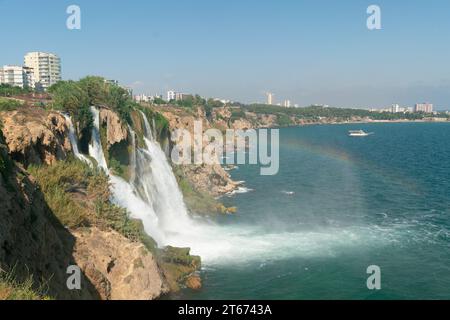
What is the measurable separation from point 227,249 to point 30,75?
511 feet

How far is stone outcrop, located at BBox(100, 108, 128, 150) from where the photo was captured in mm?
38250

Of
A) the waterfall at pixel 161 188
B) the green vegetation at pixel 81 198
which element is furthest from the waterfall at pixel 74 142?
the waterfall at pixel 161 188

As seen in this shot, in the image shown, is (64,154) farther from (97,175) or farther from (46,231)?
(46,231)

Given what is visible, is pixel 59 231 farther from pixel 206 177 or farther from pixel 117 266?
pixel 206 177

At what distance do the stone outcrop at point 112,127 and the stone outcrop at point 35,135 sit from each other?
6396mm

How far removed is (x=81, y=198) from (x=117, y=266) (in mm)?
5219

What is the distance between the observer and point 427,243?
3825 centimetres

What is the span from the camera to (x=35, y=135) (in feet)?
87.0

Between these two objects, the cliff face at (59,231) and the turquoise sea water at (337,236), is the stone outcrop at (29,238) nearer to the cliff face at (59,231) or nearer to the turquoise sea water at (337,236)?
the cliff face at (59,231)

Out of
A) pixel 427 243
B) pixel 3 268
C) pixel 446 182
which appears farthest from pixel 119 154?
pixel 446 182

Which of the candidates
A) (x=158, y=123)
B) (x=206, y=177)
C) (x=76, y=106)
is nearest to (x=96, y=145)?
(x=76, y=106)

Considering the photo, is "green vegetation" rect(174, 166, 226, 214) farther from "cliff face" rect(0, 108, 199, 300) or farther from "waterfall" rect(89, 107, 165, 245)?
"cliff face" rect(0, 108, 199, 300)

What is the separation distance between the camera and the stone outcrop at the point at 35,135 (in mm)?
24328

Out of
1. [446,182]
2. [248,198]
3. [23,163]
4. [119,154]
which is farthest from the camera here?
[446,182]
